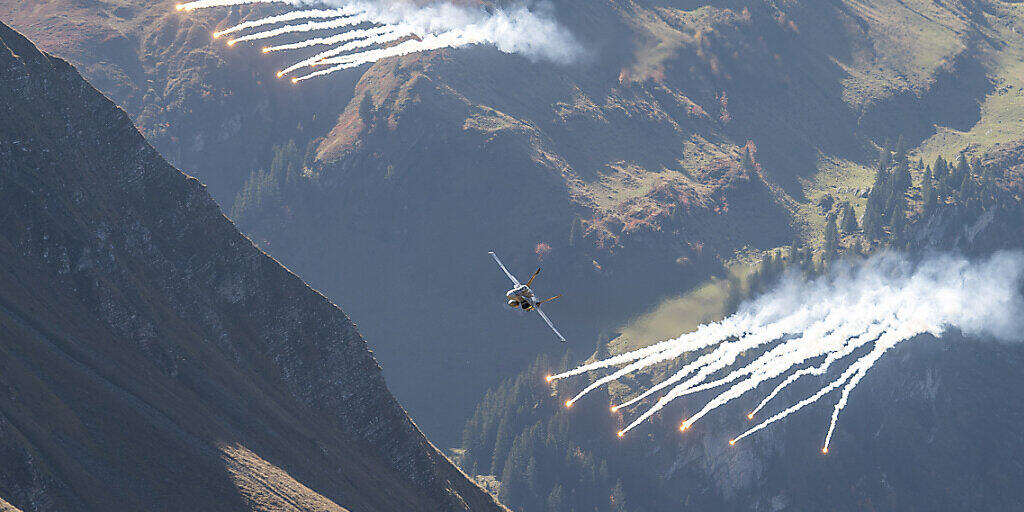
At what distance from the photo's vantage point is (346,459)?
180250mm

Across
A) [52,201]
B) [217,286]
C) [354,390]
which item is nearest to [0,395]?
[52,201]

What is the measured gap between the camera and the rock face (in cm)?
14475

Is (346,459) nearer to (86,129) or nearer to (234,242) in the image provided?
(234,242)

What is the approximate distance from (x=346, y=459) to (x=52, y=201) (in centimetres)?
5104

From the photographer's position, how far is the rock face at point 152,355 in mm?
144750

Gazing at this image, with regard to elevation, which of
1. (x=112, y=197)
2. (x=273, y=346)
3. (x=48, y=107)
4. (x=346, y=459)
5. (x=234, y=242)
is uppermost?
(x=48, y=107)

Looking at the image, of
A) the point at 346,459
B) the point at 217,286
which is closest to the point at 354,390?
the point at 346,459

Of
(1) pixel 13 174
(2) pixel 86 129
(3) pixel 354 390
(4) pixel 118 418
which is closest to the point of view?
(4) pixel 118 418

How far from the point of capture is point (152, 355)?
165 m

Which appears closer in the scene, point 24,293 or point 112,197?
point 24,293

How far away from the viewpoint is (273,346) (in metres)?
182

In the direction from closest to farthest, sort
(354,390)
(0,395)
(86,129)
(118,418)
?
(0,395) → (118,418) → (86,129) → (354,390)

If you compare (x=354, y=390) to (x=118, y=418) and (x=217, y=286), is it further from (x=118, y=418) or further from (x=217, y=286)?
(x=118, y=418)

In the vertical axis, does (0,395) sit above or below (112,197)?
below
